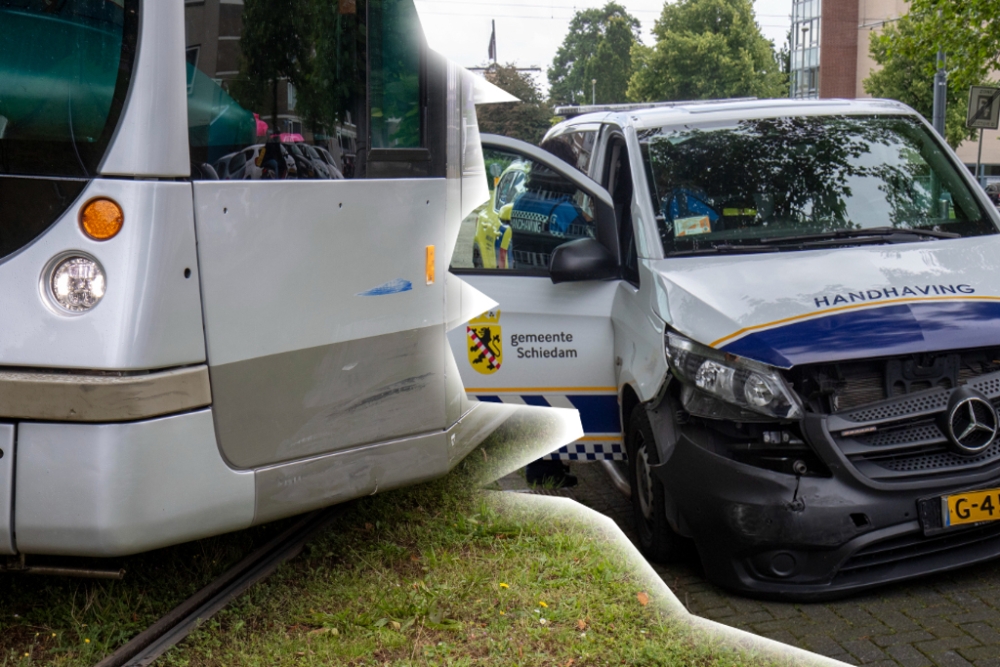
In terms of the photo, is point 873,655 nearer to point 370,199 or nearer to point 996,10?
point 370,199

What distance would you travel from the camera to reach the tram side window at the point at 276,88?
138 inches

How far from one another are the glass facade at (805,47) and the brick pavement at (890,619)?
7224 cm

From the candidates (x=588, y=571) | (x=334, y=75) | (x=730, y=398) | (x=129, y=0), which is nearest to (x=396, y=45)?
(x=334, y=75)

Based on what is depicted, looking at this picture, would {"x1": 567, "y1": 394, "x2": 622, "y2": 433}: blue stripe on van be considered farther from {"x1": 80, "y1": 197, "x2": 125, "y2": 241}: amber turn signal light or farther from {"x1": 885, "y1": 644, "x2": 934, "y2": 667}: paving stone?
{"x1": 80, "y1": 197, "x2": 125, "y2": 241}: amber turn signal light

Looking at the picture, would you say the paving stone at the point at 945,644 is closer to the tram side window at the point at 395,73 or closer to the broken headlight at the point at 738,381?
the broken headlight at the point at 738,381

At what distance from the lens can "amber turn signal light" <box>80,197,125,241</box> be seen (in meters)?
3.22

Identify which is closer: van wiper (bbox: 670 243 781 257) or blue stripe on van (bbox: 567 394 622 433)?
van wiper (bbox: 670 243 781 257)

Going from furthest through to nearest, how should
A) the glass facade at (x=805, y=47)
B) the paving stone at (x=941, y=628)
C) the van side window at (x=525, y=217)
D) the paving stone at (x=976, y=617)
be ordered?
the glass facade at (x=805, y=47)
the van side window at (x=525, y=217)
the paving stone at (x=976, y=617)
the paving stone at (x=941, y=628)

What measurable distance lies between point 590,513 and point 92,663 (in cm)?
251

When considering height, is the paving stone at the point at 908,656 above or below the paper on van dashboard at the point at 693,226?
below

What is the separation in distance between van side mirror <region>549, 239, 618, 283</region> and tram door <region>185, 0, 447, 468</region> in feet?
2.89

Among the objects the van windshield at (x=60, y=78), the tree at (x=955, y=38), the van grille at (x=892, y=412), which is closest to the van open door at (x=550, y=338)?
the van grille at (x=892, y=412)

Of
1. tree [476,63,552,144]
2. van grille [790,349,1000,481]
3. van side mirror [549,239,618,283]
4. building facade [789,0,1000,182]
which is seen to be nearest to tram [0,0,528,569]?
van side mirror [549,239,618,283]

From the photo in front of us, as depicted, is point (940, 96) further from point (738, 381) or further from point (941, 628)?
point (941, 628)
